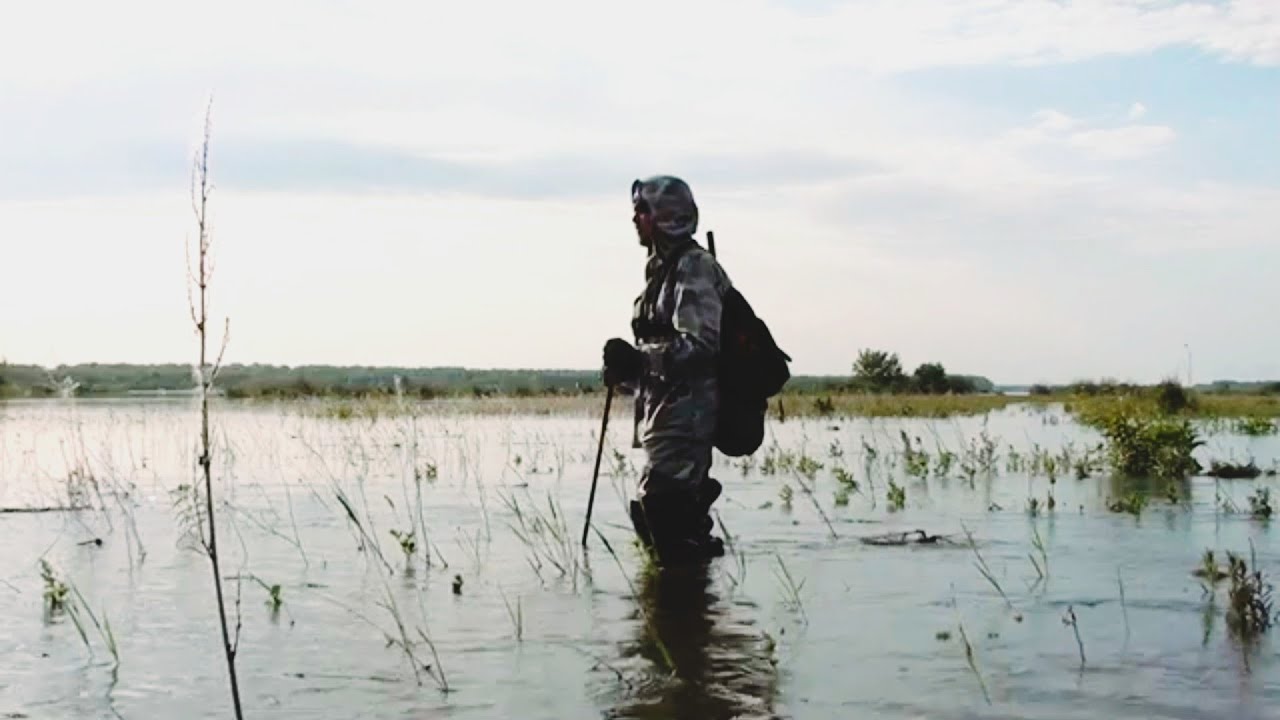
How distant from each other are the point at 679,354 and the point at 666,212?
0.85 m

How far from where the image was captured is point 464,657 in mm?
7238

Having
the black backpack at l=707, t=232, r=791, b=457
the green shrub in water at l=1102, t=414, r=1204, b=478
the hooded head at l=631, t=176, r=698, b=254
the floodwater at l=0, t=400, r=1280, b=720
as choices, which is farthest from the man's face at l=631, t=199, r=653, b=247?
the green shrub in water at l=1102, t=414, r=1204, b=478

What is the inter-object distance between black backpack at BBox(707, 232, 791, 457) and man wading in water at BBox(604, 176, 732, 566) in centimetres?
7

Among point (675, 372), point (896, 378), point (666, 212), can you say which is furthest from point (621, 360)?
point (896, 378)

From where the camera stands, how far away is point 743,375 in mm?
9047

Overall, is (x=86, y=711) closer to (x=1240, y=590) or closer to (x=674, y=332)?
(x=674, y=332)

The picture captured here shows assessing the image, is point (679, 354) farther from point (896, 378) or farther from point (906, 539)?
point (896, 378)

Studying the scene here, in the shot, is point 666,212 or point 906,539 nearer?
point 666,212

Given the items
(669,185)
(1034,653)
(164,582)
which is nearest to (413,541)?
(164,582)

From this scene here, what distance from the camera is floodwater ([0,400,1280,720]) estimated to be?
21.0 feet

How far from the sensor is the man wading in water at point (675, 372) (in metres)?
8.84

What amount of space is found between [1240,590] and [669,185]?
3.75 meters

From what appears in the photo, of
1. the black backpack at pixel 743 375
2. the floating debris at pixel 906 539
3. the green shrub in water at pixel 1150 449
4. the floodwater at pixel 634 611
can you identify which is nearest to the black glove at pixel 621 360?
the black backpack at pixel 743 375

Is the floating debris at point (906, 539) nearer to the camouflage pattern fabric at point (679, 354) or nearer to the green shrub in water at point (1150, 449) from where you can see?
the camouflage pattern fabric at point (679, 354)
